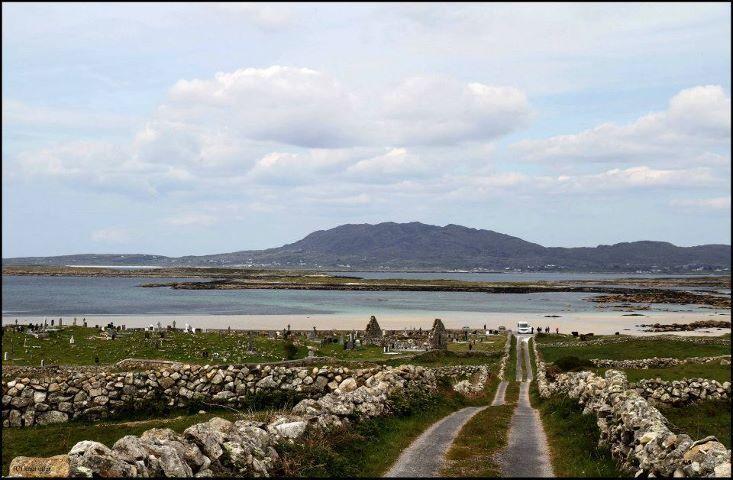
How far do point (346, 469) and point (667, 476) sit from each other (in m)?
6.32

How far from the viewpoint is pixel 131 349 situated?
137ft

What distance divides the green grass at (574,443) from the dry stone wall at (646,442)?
35 cm

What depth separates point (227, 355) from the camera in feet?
135

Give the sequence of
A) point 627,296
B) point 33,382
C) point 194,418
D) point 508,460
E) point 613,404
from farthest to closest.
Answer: point 627,296 → point 33,382 → point 194,418 → point 613,404 → point 508,460

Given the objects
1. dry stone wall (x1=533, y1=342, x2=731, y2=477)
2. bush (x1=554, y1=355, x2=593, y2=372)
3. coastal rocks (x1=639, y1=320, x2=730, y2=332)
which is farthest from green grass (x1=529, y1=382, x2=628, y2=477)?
coastal rocks (x1=639, y1=320, x2=730, y2=332)

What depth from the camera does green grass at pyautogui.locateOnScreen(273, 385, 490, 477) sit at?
38.0 ft

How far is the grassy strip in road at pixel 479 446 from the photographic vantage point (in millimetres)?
11943

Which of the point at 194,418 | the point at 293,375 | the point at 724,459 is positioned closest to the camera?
the point at 724,459

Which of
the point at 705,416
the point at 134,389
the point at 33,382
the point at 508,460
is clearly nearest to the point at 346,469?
the point at 508,460

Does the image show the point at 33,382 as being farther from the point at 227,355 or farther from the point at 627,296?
the point at 627,296

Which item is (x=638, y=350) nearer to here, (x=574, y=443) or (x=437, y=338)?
(x=437, y=338)

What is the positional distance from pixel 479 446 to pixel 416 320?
80923 millimetres

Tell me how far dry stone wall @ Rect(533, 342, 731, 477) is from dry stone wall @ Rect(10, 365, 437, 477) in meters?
7.09

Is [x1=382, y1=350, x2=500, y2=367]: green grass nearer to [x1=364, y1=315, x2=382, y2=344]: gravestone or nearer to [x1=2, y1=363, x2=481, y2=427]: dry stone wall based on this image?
[x1=364, y1=315, x2=382, y2=344]: gravestone
